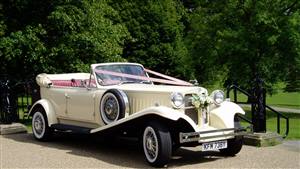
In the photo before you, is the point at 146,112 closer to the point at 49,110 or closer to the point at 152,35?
the point at 49,110

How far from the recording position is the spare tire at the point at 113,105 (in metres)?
8.87

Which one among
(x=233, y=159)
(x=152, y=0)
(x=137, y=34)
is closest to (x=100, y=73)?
(x=233, y=159)

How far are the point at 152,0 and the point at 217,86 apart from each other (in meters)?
9.76

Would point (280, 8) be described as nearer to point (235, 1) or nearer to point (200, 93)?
point (235, 1)

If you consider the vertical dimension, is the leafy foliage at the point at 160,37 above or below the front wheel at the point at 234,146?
above

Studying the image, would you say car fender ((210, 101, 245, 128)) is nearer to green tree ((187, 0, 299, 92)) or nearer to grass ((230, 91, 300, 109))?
green tree ((187, 0, 299, 92))

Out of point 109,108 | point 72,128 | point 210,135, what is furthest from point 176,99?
point 72,128

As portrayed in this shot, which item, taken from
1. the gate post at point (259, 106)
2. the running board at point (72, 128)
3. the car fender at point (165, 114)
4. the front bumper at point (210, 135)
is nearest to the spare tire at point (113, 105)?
the car fender at point (165, 114)

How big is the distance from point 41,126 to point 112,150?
213cm

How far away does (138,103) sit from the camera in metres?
9.00

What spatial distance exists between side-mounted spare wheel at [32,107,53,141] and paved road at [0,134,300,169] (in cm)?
19

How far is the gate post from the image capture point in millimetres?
10164

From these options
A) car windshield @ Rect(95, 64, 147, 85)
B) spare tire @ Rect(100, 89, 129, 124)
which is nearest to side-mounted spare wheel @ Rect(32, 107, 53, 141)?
car windshield @ Rect(95, 64, 147, 85)

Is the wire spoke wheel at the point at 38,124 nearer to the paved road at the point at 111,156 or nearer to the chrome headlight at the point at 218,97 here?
the paved road at the point at 111,156
